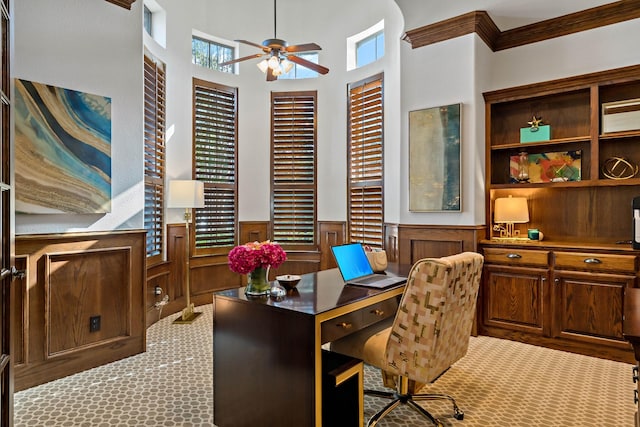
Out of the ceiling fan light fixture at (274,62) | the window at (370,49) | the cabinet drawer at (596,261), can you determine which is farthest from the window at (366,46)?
the cabinet drawer at (596,261)

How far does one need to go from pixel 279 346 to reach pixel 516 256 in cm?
265

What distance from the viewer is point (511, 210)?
3.98m

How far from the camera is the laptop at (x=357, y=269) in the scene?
8.36 feet

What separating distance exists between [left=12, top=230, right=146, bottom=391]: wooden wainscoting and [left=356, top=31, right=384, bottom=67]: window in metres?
3.38

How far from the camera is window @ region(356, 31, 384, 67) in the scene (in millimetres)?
4934

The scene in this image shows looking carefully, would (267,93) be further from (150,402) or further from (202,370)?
(150,402)

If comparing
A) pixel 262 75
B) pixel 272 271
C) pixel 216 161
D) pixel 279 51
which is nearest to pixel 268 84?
pixel 262 75

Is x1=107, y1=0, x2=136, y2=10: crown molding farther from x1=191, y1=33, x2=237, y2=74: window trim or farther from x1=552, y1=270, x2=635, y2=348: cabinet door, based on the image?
x1=552, y1=270, x2=635, y2=348: cabinet door

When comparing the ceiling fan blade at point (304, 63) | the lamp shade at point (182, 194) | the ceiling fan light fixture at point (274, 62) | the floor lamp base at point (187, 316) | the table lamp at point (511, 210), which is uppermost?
the ceiling fan blade at point (304, 63)

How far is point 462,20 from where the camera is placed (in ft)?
12.6

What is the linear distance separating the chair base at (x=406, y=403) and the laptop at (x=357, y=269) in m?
0.66

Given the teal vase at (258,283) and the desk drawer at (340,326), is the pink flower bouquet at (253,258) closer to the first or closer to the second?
the teal vase at (258,283)

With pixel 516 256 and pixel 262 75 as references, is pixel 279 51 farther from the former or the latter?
pixel 516 256

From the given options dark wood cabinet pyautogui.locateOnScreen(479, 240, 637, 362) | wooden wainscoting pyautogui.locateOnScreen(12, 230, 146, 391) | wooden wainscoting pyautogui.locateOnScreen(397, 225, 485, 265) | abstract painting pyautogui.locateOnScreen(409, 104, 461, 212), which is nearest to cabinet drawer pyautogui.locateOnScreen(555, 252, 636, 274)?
dark wood cabinet pyautogui.locateOnScreen(479, 240, 637, 362)
